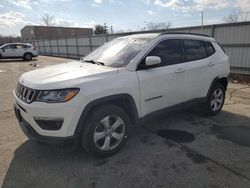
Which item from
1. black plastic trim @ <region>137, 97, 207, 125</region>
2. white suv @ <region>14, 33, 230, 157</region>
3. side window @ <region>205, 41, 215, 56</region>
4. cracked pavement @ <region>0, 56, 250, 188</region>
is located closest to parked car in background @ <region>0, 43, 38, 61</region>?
cracked pavement @ <region>0, 56, 250, 188</region>

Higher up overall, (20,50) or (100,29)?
(100,29)

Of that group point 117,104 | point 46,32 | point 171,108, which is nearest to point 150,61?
point 117,104

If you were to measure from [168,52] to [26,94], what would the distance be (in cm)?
245

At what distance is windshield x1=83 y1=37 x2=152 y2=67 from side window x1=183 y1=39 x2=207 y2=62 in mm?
923

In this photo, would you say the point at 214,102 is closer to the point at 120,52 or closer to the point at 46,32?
the point at 120,52

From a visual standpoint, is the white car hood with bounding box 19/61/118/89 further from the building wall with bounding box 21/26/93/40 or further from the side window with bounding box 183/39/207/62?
the building wall with bounding box 21/26/93/40

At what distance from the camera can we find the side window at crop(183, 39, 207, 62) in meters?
4.34

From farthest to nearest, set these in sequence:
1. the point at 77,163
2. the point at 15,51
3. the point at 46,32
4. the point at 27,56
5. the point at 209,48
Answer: the point at 46,32, the point at 27,56, the point at 15,51, the point at 209,48, the point at 77,163

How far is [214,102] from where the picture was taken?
5.17 m

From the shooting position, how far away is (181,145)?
3.77 meters

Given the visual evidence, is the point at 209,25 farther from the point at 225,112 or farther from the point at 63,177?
the point at 63,177

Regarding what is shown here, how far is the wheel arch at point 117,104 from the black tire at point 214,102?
2.19 metres

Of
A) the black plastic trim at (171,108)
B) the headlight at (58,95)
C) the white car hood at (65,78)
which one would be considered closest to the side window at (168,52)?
the black plastic trim at (171,108)

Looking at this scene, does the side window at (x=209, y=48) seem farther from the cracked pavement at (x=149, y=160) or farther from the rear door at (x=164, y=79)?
the cracked pavement at (x=149, y=160)
